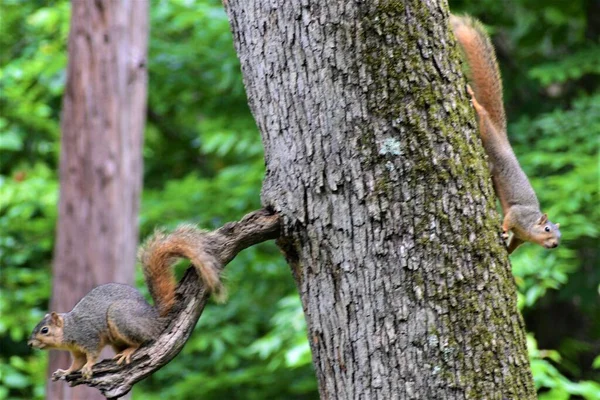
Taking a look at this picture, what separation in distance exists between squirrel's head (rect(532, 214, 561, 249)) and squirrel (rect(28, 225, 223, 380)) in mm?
1820

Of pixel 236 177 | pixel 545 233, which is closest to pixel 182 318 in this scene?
pixel 545 233

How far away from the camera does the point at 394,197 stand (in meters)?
1.69

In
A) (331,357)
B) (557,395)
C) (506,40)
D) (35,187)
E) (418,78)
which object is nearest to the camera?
(418,78)

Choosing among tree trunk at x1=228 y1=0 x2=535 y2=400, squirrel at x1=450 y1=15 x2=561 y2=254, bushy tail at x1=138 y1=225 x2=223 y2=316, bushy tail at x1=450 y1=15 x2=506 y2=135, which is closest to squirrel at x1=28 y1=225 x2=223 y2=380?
bushy tail at x1=138 y1=225 x2=223 y2=316

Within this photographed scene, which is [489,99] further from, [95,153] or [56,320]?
[95,153]

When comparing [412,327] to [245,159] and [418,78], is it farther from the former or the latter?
[245,159]

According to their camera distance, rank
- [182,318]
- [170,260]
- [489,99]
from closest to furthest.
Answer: [182,318] → [170,260] → [489,99]

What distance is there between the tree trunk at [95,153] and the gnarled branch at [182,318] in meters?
2.59

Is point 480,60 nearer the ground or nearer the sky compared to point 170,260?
nearer the sky

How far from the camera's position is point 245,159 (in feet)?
18.5

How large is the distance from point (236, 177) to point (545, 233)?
230 centimetres

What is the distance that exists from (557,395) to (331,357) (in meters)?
1.29

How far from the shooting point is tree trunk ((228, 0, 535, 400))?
1.68 meters

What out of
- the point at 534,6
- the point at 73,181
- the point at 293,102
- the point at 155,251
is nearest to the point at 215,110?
the point at 73,181
